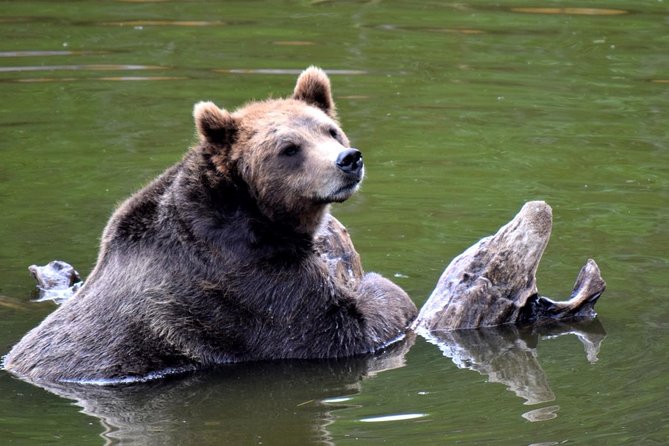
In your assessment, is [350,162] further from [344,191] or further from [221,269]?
[221,269]

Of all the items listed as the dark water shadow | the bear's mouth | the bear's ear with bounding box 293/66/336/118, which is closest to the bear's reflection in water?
the dark water shadow

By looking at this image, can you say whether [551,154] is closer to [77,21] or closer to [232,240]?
[232,240]

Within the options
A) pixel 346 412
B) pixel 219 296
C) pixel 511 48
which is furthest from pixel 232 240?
pixel 511 48

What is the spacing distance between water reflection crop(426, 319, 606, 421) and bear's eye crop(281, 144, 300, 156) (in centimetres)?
187

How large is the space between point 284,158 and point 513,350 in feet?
7.60

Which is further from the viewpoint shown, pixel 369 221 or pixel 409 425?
pixel 369 221

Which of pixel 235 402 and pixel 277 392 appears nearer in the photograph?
pixel 235 402

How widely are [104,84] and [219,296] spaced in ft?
31.8

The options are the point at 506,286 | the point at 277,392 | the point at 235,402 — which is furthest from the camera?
the point at 506,286

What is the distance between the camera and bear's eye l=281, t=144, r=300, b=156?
9.77 metres

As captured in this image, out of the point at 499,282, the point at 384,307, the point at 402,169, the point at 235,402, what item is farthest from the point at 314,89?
the point at 402,169

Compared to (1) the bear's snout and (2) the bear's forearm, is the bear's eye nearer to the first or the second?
(1) the bear's snout

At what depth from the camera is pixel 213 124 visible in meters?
9.83

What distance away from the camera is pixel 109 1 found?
23.2 metres
